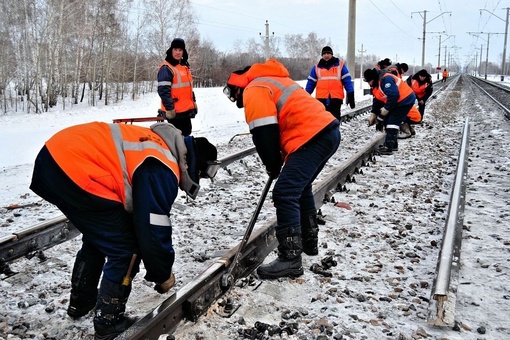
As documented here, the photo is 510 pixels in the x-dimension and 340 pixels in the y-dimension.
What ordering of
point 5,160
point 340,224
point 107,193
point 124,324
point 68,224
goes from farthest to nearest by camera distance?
point 5,160
point 340,224
point 68,224
point 124,324
point 107,193

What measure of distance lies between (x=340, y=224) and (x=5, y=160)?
770cm

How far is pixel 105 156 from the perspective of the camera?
2395 mm

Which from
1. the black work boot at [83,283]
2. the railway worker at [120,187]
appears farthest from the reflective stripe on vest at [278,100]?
the black work boot at [83,283]

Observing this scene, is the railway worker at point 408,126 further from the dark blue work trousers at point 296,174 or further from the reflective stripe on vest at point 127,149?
the reflective stripe on vest at point 127,149

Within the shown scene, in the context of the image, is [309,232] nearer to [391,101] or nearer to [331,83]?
[331,83]

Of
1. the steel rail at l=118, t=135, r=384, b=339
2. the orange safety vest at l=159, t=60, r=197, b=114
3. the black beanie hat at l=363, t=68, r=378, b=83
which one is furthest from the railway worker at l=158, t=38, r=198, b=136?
the black beanie hat at l=363, t=68, r=378, b=83

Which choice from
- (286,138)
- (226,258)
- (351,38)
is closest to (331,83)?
(286,138)

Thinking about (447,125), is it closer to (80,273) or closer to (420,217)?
(420,217)

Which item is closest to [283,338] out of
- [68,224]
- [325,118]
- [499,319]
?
[499,319]

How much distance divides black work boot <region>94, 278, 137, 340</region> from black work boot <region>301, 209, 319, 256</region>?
5.93ft

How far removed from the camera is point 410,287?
11.4 ft

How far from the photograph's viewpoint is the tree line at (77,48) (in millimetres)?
23547

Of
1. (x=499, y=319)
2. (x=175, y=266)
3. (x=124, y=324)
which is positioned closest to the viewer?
(x=124, y=324)

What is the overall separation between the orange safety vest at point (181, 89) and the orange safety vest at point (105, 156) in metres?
4.63
